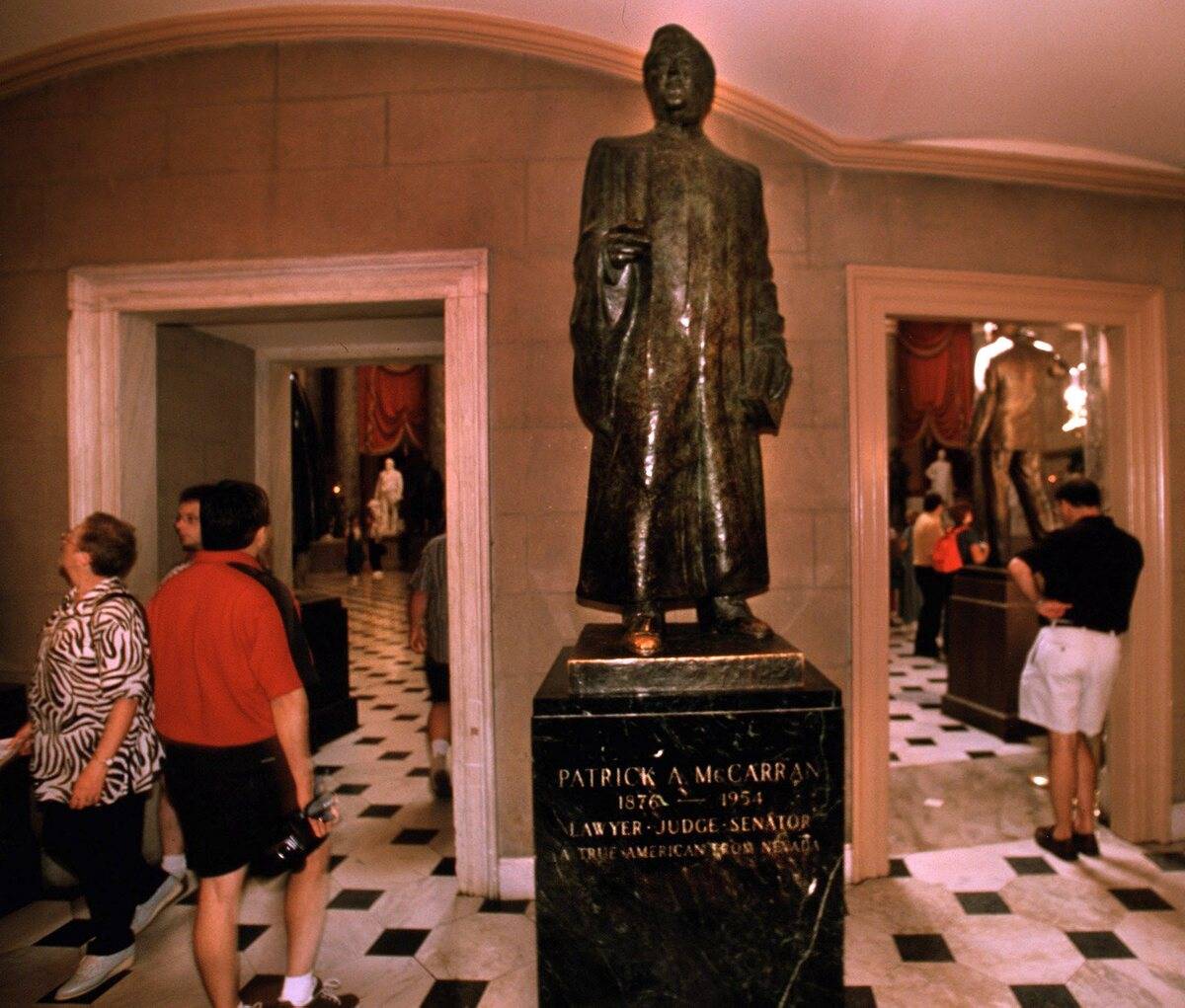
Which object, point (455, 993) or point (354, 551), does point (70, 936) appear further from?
point (354, 551)

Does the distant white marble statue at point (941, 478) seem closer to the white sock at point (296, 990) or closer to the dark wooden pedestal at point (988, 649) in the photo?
the dark wooden pedestal at point (988, 649)

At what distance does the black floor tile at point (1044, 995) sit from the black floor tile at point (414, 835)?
8.42 feet

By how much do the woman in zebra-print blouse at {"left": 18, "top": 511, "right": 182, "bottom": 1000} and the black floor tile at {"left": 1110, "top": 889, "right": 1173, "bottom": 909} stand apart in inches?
148

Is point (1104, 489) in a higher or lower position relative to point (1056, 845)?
higher

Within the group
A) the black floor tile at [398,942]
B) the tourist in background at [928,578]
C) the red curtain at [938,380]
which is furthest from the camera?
the red curtain at [938,380]

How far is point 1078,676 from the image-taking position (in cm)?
372

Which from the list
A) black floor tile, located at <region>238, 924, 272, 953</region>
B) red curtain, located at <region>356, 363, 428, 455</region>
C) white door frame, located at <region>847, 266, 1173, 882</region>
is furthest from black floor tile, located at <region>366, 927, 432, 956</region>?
red curtain, located at <region>356, 363, 428, 455</region>

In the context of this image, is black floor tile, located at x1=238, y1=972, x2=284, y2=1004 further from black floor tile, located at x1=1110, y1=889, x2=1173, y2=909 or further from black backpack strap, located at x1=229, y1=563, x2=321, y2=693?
black floor tile, located at x1=1110, y1=889, x2=1173, y2=909

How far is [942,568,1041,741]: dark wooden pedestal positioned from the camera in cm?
556

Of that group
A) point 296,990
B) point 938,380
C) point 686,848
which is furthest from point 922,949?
point 938,380

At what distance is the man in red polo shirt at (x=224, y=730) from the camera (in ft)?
7.48

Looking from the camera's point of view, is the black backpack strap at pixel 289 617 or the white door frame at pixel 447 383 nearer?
the black backpack strap at pixel 289 617

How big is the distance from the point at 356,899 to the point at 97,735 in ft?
4.36

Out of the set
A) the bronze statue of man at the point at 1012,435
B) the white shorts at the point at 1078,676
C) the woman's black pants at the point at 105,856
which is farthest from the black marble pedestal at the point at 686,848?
the bronze statue of man at the point at 1012,435
